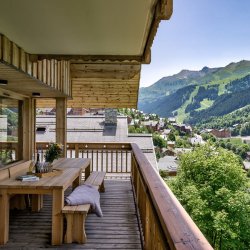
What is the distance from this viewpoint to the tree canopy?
15.9 m

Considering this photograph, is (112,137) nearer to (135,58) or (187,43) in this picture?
(135,58)

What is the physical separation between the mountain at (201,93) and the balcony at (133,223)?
104447mm

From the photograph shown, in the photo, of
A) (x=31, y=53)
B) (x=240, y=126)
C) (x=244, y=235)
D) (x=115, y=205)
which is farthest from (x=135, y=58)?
(x=240, y=126)

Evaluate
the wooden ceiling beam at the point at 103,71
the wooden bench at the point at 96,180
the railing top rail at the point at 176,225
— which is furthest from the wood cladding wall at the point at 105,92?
the railing top rail at the point at 176,225

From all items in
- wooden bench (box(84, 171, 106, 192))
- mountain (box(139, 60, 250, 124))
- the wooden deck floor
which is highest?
mountain (box(139, 60, 250, 124))

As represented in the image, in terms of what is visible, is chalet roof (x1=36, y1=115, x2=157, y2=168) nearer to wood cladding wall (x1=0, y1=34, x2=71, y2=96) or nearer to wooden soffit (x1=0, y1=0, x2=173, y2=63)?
wood cladding wall (x1=0, y1=34, x2=71, y2=96)

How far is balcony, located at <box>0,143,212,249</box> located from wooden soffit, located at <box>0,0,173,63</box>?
51.9 inches

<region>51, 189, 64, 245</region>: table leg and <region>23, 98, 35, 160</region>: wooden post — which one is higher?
<region>23, 98, 35, 160</region>: wooden post

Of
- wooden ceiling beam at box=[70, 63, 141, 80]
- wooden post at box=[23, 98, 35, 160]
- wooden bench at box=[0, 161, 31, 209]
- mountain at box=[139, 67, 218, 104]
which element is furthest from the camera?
mountain at box=[139, 67, 218, 104]

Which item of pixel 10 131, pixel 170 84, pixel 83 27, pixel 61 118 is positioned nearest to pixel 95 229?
pixel 10 131

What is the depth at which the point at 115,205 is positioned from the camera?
5301 millimetres

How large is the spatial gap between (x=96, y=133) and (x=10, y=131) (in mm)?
7445

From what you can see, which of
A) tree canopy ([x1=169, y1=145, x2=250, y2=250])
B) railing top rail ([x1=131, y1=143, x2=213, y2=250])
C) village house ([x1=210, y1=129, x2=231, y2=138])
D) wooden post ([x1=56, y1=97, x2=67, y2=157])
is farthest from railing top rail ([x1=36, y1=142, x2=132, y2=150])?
village house ([x1=210, y1=129, x2=231, y2=138])

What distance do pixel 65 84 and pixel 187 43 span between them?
9007 centimetres
